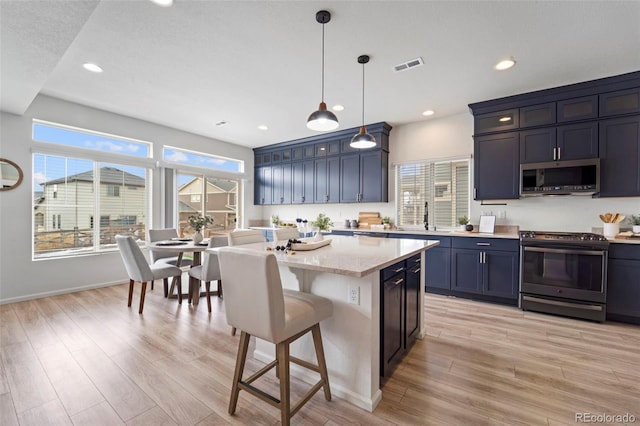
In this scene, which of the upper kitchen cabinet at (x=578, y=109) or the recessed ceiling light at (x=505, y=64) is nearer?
the recessed ceiling light at (x=505, y=64)

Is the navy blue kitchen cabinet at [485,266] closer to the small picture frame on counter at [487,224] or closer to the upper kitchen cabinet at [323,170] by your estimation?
the small picture frame on counter at [487,224]

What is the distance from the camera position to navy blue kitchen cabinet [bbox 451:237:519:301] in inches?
142

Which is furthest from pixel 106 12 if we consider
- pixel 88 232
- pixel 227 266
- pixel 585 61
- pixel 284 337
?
pixel 585 61

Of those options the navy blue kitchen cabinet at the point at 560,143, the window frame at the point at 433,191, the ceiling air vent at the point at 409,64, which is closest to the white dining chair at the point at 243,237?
the ceiling air vent at the point at 409,64

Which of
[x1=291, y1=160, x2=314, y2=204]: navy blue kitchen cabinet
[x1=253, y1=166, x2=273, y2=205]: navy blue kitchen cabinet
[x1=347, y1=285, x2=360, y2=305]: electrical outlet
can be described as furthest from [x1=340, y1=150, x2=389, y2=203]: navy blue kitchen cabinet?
[x1=347, y1=285, x2=360, y2=305]: electrical outlet

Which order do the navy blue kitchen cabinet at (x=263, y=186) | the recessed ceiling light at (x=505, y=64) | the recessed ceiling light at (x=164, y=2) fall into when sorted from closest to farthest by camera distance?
the recessed ceiling light at (x=164, y=2), the recessed ceiling light at (x=505, y=64), the navy blue kitchen cabinet at (x=263, y=186)

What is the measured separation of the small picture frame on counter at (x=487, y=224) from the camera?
4.09 metres

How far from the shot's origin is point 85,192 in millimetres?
4336

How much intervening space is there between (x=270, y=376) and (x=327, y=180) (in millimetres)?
4061

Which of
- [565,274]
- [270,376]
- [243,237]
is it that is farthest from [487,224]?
[270,376]

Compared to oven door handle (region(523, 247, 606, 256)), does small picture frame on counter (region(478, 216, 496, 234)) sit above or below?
above

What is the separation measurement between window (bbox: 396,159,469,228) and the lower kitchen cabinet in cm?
240

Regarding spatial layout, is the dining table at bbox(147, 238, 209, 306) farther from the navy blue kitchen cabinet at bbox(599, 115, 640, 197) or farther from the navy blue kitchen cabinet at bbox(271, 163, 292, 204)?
the navy blue kitchen cabinet at bbox(599, 115, 640, 197)

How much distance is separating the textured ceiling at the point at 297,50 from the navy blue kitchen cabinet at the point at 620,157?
600mm
